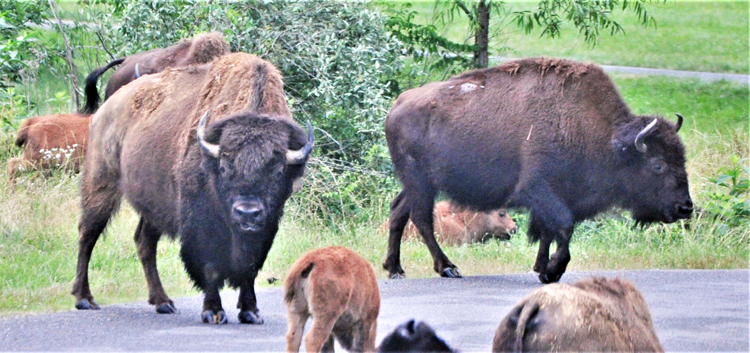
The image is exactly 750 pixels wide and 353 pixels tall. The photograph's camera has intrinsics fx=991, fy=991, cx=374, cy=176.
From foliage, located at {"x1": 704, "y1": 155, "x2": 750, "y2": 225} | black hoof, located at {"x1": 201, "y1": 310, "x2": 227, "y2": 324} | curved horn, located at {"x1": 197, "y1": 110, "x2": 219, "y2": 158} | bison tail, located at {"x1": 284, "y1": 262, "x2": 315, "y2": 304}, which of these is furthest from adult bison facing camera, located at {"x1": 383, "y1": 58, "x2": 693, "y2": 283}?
bison tail, located at {"x1": 284, "y1": 262, "x2": 315, "y2": 304}

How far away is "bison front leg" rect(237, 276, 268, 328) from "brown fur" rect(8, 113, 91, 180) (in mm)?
6580

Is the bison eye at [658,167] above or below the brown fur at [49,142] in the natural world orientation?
above

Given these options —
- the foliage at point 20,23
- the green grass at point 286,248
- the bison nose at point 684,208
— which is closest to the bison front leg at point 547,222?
the green grass at point 286,248

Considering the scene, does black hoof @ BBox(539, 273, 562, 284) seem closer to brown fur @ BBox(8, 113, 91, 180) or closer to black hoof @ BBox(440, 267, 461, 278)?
black hoof @ BBox(440, 267, 461, 278)

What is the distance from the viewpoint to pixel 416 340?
15.7 feet

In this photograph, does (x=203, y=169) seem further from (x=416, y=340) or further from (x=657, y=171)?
(x=657, y=171)

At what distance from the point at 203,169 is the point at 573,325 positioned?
12.7 feet

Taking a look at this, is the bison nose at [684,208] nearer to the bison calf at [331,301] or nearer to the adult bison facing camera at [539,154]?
the adult bison facing camera at [539,154]

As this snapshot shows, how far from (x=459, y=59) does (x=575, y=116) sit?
781 centimetres

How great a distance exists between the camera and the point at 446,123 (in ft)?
35.8

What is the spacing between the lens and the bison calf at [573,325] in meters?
4.52

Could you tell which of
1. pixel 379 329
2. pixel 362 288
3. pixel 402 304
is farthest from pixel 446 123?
pixel 362 288

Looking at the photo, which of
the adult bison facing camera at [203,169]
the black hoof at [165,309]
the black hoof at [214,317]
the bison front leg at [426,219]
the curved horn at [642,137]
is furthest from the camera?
the bison front leg at [426,219]

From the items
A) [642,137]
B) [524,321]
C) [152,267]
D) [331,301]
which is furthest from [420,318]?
[642,137]
